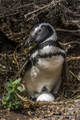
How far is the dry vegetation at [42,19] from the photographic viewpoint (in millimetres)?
4105

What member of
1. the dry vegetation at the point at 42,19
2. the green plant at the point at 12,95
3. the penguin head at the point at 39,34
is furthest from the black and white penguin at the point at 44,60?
the green plant at the point at 12,95

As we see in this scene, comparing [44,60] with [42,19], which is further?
[42,19]

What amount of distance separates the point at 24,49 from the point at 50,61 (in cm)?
122

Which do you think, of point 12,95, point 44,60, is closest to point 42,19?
point 44,60

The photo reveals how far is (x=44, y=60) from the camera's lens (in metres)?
3.44

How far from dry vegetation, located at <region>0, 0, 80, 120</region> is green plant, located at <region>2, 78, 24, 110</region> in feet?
3.37

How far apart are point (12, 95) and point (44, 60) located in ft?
2.64

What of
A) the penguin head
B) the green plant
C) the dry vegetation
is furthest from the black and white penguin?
the green plant

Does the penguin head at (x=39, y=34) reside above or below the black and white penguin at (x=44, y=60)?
above

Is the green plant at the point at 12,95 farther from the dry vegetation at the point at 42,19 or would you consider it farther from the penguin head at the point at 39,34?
the dry vegetation at the point at 42,19

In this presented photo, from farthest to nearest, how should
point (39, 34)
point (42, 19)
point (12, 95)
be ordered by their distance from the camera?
1. point (42, 19)
2. point (39, 34)
3. point (12, 95)

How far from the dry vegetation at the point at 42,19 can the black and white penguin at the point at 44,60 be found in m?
0.34

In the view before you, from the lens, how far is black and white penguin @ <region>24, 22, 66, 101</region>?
343 centimetres

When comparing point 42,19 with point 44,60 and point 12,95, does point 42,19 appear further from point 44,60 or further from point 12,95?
point 12,95
